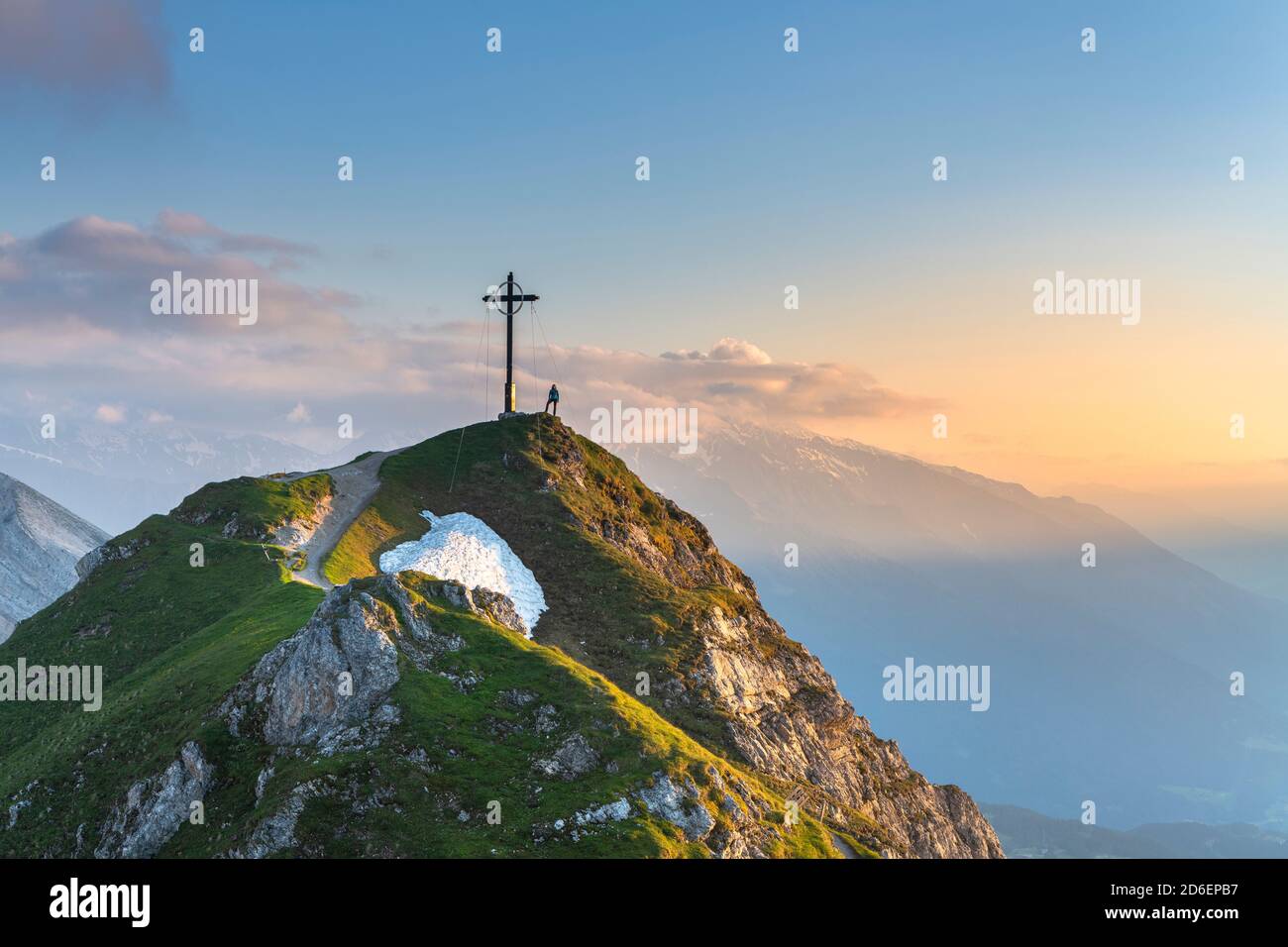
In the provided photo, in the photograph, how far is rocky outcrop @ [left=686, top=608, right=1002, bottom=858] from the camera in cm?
6538

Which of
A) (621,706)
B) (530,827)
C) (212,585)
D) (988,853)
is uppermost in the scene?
(212,585)

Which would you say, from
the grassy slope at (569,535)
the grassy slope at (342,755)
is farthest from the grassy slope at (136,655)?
the grassy slope at (569,535)

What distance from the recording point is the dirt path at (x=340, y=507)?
226 feet

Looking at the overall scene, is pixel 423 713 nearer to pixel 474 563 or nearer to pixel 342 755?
pixel 342 755

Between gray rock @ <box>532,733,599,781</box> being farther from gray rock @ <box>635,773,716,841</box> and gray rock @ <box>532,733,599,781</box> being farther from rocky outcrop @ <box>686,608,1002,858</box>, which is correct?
rocky outcrop @ <box>686,608,1002,858</box>

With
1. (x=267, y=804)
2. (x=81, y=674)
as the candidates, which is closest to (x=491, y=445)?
(x=81, y=674)

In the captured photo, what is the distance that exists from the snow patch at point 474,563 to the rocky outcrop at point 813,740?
14.2 m

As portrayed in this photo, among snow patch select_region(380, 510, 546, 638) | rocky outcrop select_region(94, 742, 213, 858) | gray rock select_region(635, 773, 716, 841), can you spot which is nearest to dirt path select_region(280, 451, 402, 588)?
snow patch select_region(380, 510, 546, 638)

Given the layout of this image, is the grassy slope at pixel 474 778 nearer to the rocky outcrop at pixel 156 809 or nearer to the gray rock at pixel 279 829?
the gray rock at pixel 279 829
